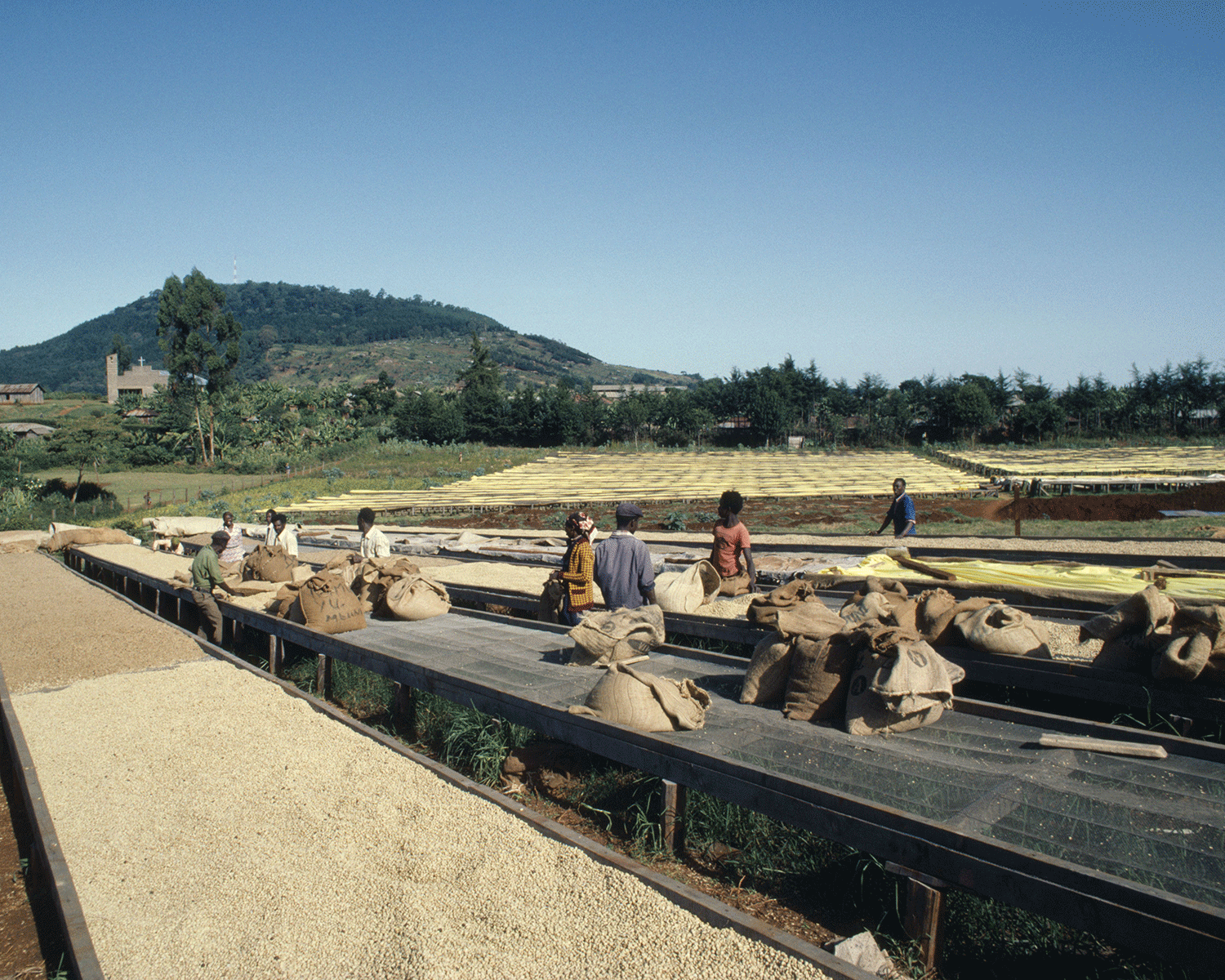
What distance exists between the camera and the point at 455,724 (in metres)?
5.38

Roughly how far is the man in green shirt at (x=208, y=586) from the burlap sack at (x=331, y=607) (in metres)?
2.54

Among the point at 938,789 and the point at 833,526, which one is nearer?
the point at 938,789

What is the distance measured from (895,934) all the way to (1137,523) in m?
16.5

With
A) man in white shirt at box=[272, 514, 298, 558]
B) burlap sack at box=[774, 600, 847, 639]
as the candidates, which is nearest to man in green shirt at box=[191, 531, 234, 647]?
man in white shirt at box=[272, 514, 298, 558]

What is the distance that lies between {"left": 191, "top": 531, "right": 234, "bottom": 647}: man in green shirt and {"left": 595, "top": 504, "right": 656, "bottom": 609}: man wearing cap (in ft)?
Answer: 17.2

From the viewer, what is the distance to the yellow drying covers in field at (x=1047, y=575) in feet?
21.6

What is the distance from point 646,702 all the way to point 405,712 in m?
2.48

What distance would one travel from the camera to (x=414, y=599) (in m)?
7.82

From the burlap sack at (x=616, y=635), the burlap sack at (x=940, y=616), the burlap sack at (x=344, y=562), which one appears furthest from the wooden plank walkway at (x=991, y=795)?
the burlap sack at (x=344, y=562)

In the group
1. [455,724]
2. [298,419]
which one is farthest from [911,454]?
[455,724]

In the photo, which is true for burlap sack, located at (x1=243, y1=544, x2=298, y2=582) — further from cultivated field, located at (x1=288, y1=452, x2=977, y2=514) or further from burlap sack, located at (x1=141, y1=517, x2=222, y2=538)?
cultivated field, located at (x1=288, y1=452, x2=977, y2=514)

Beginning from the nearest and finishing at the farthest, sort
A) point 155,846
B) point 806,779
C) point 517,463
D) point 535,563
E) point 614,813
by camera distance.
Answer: point 806,779, point 155,846, point 614,813, point 535,563, point 517,463

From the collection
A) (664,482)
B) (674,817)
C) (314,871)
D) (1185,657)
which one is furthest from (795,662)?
(664,482)

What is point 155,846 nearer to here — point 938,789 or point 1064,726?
point 938,789
